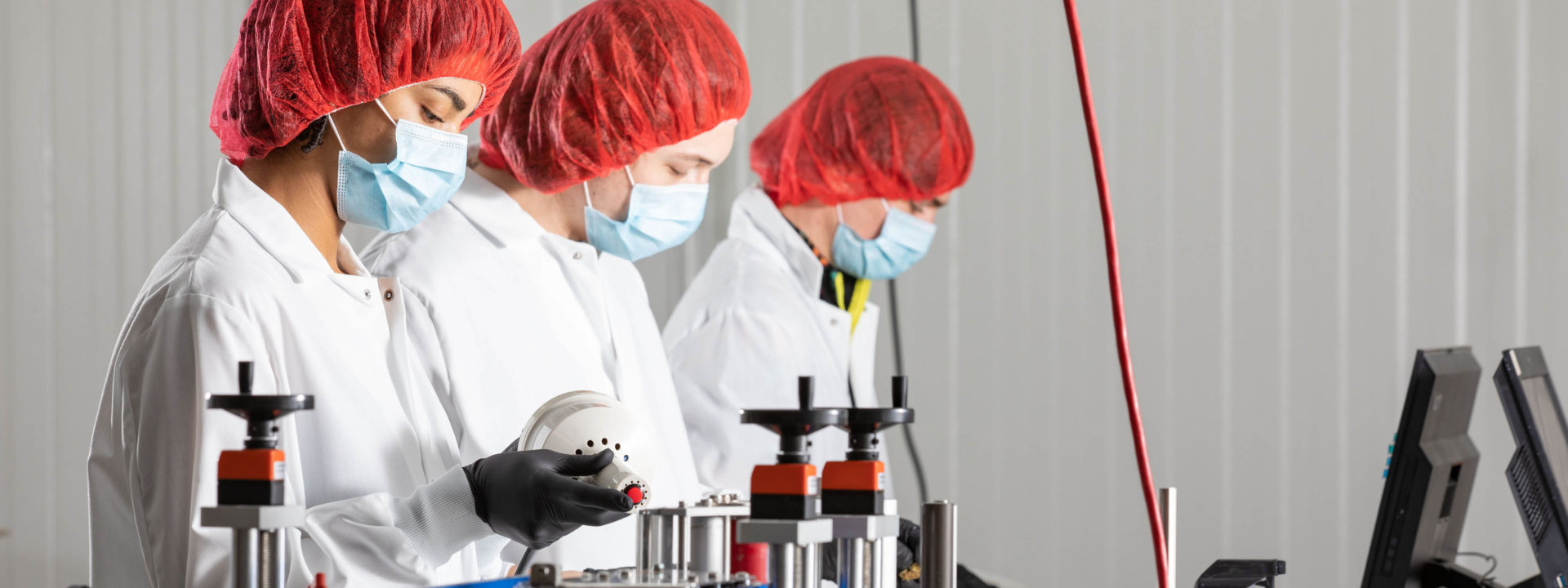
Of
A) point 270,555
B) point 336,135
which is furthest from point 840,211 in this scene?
point 270,555

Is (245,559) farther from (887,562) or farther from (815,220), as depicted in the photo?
(815,220)

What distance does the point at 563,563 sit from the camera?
1.68m

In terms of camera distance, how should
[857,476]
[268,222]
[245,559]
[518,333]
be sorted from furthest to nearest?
[518,333] → [268,222] → [857,476] → [245,559]

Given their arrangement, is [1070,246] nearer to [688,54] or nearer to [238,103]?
Answer: [688,54]

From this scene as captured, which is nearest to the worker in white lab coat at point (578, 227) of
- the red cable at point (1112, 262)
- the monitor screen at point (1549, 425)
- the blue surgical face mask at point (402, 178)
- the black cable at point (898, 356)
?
the blue surgical face mask at point (402, 178)

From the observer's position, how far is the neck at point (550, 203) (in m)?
1.86

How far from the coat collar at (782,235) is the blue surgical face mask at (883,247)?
7cm

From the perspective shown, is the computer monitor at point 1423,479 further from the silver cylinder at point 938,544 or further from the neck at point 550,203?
the neck at point 550,203

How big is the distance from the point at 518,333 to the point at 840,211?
1.03 metres

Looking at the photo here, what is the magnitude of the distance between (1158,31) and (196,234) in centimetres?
243

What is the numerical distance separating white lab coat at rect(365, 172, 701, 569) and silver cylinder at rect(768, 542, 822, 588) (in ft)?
2.37

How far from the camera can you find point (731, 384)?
2.19 meters

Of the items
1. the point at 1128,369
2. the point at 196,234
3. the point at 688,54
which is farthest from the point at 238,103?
the point at 1128,369

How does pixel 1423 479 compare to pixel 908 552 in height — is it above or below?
above
